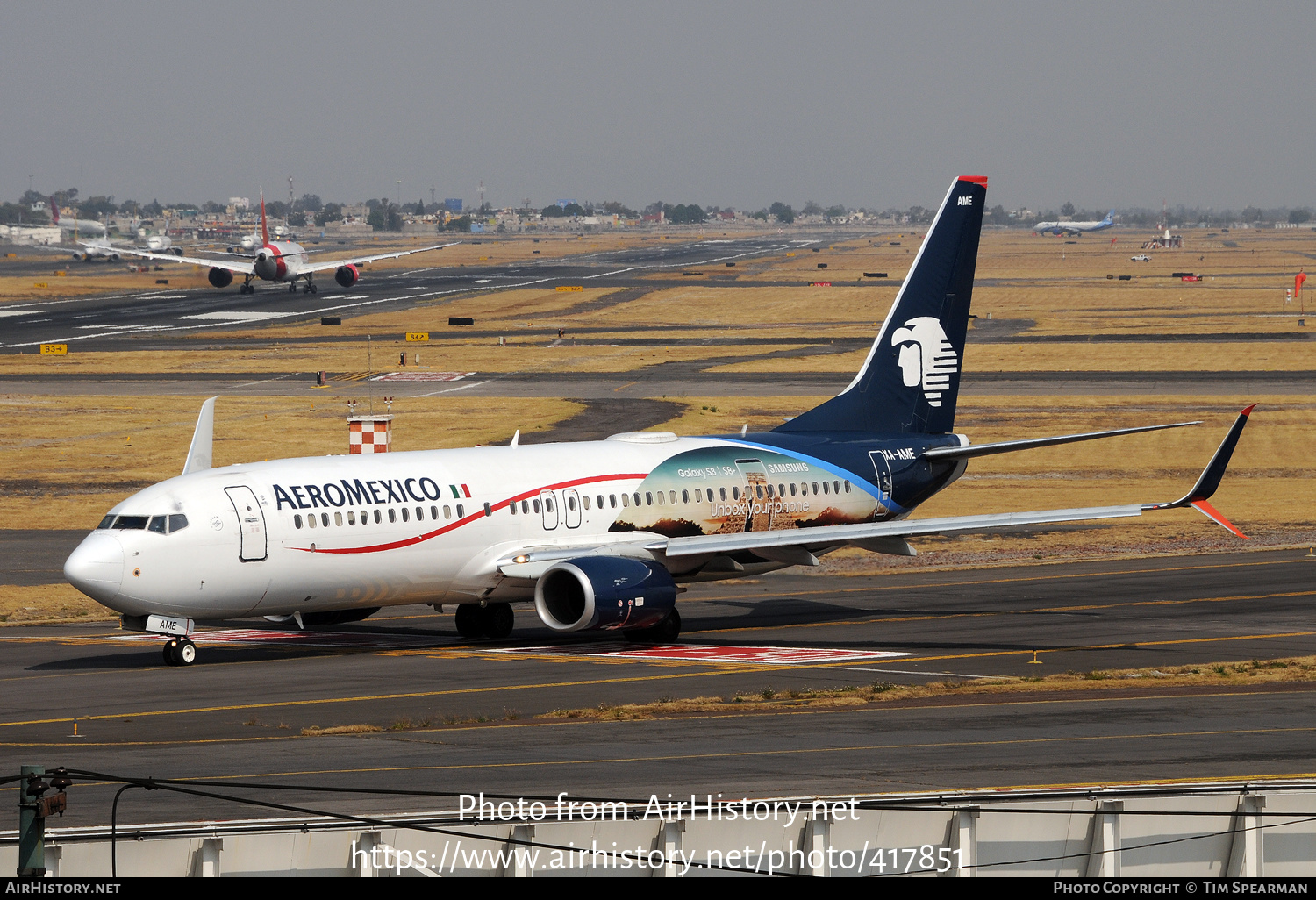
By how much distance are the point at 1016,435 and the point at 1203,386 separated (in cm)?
2450

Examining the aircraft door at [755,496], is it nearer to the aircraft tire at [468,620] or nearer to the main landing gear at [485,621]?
the main landing gear at [485,621]

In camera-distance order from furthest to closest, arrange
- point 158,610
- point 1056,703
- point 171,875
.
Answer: point 158,610, point 1056,703, point 171,875

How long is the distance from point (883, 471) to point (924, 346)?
14.7 feet

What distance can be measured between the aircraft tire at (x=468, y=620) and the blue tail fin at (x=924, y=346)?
10.9 meters

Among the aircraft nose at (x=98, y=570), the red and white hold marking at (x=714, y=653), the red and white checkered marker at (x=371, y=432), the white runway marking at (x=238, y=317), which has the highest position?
the white runway marking at (x=238, y=317)

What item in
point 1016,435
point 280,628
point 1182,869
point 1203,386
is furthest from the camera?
point 1203,386

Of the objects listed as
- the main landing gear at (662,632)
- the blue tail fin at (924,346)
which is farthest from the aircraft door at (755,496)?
the main landing gear at (662,632)

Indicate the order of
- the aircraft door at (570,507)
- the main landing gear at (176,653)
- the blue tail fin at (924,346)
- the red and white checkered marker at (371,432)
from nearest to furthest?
the main landing gear at (176,653), the aircraft door at (570,507), the blue tail fin at (924,346), the red and white checkered marker at (371,432)

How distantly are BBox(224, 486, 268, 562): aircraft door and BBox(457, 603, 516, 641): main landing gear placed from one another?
7.02 m

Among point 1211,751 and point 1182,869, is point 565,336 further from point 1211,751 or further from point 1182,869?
point 1182,869

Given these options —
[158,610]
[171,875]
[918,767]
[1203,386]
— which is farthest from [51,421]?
[171,875]

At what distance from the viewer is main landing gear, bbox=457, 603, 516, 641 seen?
42.9 meters

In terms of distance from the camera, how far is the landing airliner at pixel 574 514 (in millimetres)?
37062
